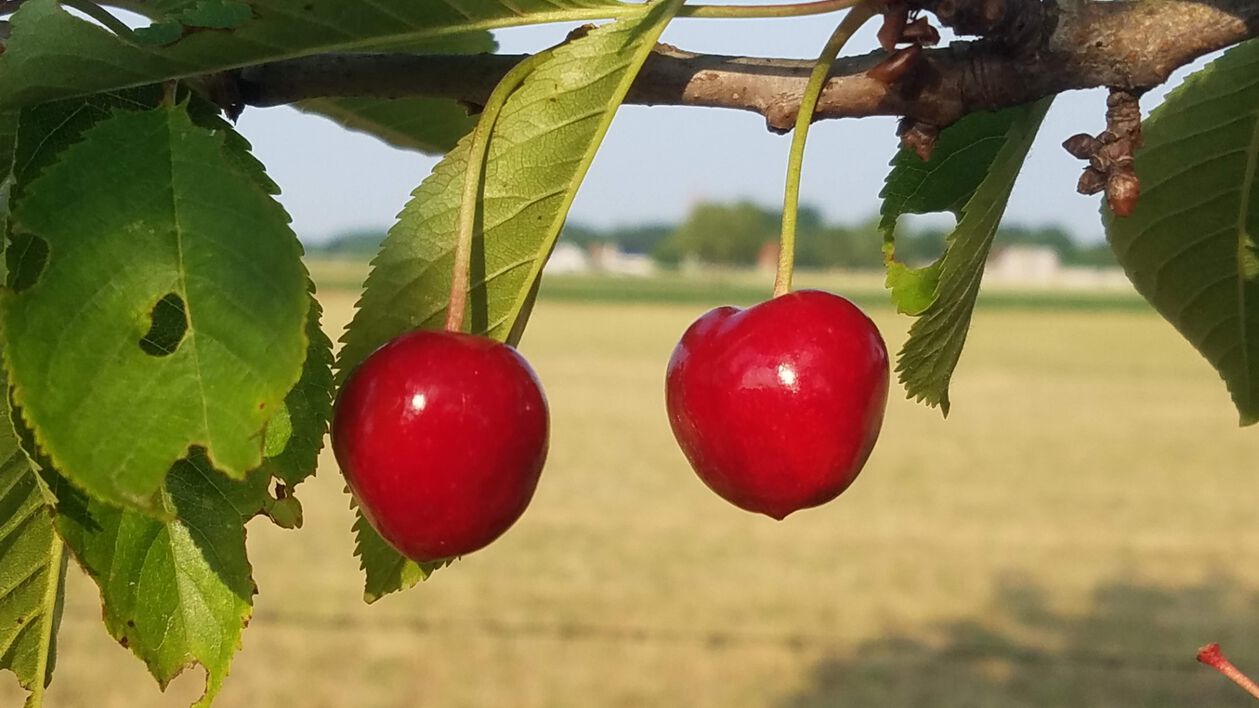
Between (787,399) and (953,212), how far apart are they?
1.43ft

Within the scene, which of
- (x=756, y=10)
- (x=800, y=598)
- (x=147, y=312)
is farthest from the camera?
(x=800, y=598)

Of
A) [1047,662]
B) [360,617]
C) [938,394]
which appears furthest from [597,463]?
[938,394]

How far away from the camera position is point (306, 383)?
84 centimetres

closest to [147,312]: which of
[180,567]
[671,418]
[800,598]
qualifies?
[180,567]

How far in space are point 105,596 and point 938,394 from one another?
692 mm

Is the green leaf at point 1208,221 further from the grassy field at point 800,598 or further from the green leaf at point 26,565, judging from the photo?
the grassy field at point 800,598

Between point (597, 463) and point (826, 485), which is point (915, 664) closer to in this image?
point (597, 463)

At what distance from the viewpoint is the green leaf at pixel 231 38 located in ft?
2.46

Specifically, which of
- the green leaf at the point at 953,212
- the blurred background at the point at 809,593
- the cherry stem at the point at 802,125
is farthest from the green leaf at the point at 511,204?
the blurred background at the point at 809,593

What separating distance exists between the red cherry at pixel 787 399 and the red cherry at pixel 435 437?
0.14 m

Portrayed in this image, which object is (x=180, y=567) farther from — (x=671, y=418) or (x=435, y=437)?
(x=671, y=418)

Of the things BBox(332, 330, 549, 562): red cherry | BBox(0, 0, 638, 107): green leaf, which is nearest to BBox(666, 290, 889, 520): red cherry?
BBox(332, 330, 549, 562): red cherry

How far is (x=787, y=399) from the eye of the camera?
33.2 inches

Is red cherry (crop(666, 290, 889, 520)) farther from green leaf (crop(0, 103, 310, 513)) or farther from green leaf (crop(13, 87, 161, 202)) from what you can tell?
green leaf (crop(13, 87, 161, 202))
